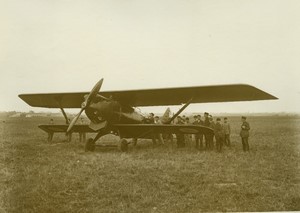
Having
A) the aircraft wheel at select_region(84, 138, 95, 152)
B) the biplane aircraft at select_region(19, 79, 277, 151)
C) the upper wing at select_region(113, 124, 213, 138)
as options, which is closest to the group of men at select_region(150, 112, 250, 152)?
the upper wing at select_region(113, 124, 213, 138)

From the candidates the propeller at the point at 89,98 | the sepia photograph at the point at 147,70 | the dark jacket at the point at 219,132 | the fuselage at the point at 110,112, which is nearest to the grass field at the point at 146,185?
the sepia photograph at the point at 147,70

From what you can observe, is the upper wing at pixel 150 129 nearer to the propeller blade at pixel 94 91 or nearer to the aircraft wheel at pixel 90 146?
the aircraft wheel at pixel 90 146

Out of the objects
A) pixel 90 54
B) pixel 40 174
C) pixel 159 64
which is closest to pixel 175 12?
pixel 159 64

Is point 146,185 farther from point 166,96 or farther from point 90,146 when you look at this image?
point 166,96

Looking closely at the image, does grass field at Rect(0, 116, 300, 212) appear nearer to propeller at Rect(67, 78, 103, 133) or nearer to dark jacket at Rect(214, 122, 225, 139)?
propeller at Rect(67, 78, 103, 133)

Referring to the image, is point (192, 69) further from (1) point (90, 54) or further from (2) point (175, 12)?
(1) point (90, 54)

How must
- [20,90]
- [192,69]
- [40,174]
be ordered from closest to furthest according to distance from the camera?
[40,174], [20,90], [192,69]
